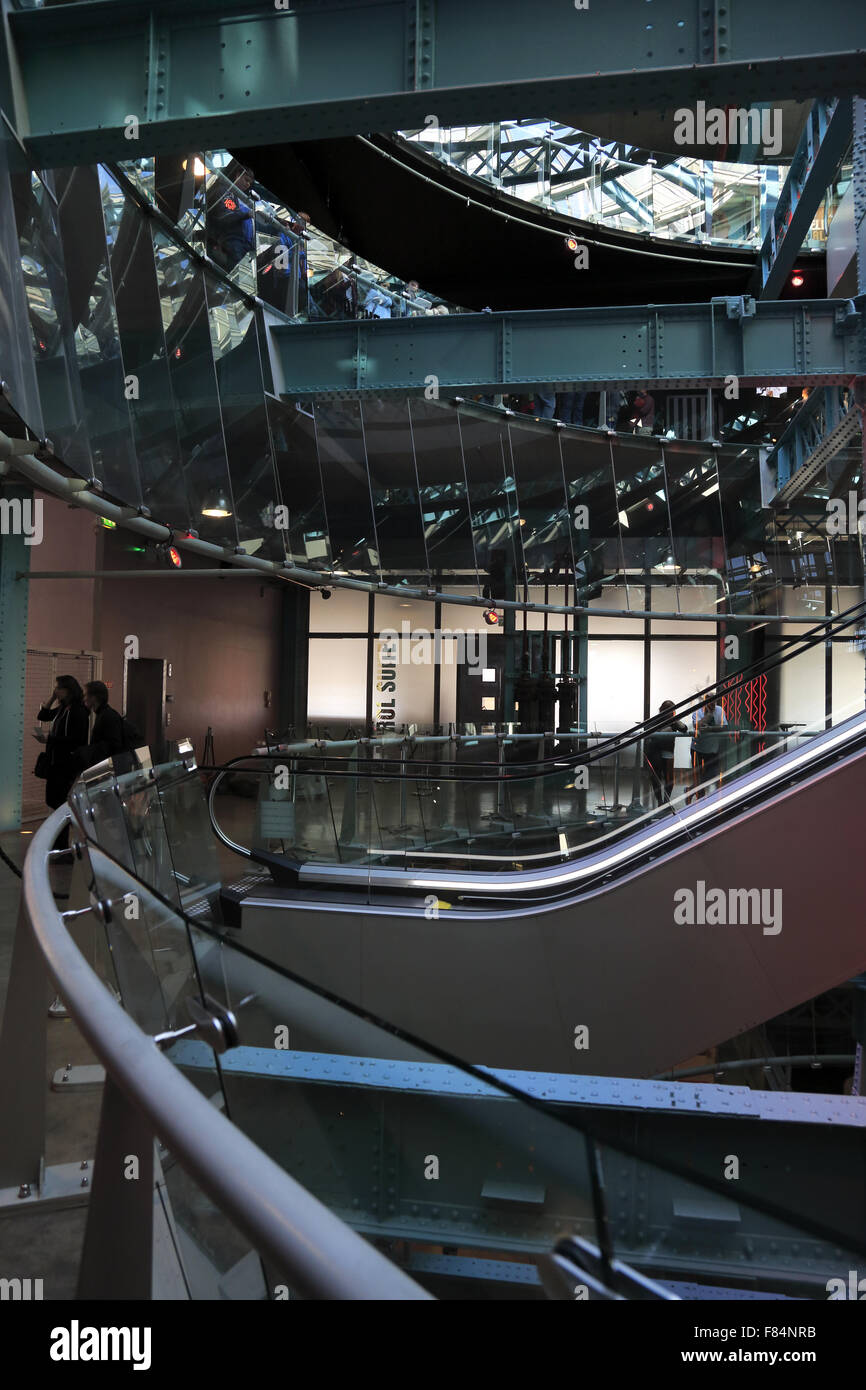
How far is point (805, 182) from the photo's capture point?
1127cm

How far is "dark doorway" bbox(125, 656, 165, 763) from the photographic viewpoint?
18.0 metres

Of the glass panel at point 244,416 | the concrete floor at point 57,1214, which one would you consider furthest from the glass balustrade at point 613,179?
the concrete floor at point 57,1214

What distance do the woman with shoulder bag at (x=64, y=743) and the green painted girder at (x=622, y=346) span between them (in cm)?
654

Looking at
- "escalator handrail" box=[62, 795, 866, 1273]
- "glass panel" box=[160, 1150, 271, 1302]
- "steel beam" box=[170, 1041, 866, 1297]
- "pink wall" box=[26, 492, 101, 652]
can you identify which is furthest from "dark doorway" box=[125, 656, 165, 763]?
"escalator handrail" box=[62, 795, 866, 1273]

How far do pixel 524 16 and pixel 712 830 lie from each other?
5955mm

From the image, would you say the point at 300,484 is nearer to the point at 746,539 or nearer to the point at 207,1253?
the point at 746,539

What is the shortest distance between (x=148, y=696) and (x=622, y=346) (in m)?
11.3

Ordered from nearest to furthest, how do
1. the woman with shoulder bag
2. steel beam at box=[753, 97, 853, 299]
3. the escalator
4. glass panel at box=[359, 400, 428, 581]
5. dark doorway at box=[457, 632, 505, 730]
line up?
the escalator → the woman with shoulder bag → steel beam at box=[753, 97, 853, 299] → glass panel at box=[359, 400, 428, 581] → dark doorway at box=[457, 632, 505, 730]

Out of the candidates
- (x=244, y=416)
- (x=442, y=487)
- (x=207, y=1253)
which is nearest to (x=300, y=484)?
(x=244, y=416)

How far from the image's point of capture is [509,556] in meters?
18.2

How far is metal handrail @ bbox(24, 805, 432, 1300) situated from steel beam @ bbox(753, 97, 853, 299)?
35.9 ft

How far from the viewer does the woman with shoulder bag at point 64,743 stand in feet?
25.7

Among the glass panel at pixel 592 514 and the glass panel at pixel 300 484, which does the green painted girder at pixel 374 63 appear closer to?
the glass panel at pixel 300 484

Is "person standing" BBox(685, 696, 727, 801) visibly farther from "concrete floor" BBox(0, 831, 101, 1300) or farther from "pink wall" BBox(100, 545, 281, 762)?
"pink wall" BBox(100, 545, 281, 762)
